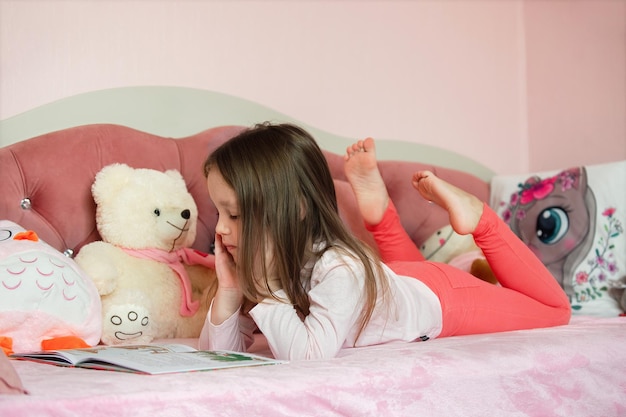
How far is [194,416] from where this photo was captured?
843 mm

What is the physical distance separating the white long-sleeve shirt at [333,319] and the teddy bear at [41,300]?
0.74 ft

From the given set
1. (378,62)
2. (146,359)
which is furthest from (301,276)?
(378,62)

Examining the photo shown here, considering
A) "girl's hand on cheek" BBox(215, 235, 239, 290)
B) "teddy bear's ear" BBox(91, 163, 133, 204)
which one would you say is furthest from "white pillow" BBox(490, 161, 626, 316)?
"teddy bear's ear" BBox(91, 163, 133, 204)

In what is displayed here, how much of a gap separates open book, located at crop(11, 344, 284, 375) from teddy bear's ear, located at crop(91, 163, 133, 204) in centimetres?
54

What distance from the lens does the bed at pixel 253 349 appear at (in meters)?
0.86

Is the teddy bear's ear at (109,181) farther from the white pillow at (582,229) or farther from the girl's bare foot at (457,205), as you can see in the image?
the white pillow at (582,229)

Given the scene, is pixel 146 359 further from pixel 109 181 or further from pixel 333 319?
pixel 109 181

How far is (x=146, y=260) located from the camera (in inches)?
61.2

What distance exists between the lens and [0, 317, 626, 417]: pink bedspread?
824 millimetres

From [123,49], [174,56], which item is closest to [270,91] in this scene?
[174,56]

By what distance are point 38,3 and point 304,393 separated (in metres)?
1.25

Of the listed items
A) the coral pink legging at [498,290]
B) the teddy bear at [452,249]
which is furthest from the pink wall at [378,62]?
the coral pink legging at [498,290]

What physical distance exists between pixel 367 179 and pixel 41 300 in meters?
0.75

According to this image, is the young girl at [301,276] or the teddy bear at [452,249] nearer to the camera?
the young girl at [301,276]
